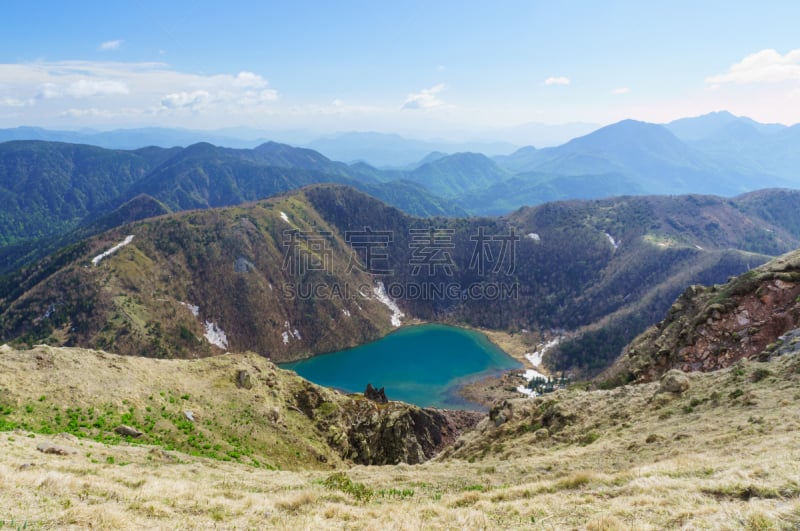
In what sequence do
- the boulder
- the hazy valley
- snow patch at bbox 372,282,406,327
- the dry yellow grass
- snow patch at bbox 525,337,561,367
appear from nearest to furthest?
the dry yellow grass → the hazy valley → the boulder → snow patch at bbox 525,337,561,367 → snow patch at bbox 372,282,406,327

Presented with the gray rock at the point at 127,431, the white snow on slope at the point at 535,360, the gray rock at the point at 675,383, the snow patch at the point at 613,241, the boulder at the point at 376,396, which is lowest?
the white snow on slope at the point at 535,360

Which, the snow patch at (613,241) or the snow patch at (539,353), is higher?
the snow patch at (613,241)

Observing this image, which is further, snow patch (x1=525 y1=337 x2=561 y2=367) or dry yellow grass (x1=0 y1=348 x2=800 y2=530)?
snow patch (x1=525 y1=337 x2=561 y2=367)

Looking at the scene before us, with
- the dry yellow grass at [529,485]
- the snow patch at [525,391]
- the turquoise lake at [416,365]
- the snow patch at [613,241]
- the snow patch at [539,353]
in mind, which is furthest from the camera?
the snow patch at [613,241]

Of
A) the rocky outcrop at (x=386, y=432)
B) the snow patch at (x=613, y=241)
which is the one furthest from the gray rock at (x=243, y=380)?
the snow patch at (x=613, y=241)

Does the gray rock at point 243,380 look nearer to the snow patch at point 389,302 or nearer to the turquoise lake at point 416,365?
the turquoise lake at point 416,365

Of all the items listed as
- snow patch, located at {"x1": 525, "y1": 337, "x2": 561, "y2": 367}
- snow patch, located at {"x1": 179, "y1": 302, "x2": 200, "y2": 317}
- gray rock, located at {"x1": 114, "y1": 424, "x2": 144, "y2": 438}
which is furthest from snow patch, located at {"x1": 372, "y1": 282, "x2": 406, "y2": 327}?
gray rock, located at {"x1": 114, "y1": 424, "x2": 144, "y2": 438}

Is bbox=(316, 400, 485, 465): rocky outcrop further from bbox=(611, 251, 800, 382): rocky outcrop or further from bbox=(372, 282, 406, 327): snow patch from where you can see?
bbox=(372, 282, 406, 327): snow patch

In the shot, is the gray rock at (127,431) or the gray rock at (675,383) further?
the gray rock at (127,431)
